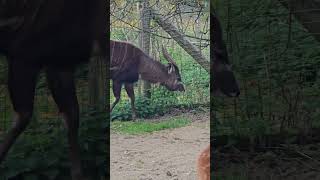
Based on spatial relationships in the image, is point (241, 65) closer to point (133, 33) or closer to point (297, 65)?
point (297, 65)

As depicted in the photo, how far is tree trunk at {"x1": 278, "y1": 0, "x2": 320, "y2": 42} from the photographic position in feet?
12.5

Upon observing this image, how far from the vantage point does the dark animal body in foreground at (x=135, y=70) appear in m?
3.79

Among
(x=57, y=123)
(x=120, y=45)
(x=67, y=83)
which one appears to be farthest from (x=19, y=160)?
(x=120, y=45)

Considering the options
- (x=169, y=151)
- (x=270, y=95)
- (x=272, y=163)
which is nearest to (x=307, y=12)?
(x=270, y=95)

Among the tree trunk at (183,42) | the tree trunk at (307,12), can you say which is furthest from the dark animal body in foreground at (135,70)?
the tree trunk at (307,12)

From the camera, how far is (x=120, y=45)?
12.5 ft

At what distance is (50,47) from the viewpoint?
3.62 m

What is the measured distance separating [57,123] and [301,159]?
5.89 ft

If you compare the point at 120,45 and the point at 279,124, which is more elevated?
the point at 120,45

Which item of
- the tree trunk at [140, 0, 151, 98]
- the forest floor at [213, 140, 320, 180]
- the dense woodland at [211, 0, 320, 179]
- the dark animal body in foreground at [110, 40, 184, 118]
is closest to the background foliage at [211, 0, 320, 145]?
the dense woodland at [211, 0, 320, 179]

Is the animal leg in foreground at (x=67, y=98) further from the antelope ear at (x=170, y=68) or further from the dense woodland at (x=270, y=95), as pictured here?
the dense woodland at (x=270, y=95)

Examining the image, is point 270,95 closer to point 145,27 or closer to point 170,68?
point 170,68

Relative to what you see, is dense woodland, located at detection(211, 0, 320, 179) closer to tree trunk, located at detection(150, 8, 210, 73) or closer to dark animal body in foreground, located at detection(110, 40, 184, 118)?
tree trunk, located at detection(150, 8, 210, 73)

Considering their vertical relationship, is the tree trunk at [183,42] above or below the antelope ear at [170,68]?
above
